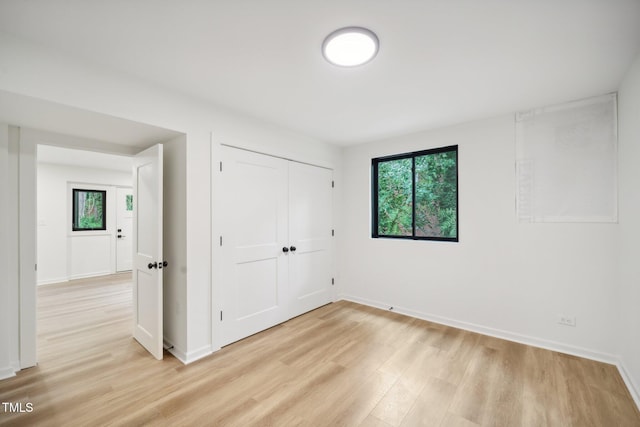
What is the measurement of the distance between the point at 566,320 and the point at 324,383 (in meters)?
2.42

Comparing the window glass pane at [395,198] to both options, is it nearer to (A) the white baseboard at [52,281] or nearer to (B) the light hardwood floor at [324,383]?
(B) the light hardwood floor at [324,383]

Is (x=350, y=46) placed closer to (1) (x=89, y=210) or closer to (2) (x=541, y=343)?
(2) (x=541, y=343)

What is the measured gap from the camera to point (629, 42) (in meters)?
1.74

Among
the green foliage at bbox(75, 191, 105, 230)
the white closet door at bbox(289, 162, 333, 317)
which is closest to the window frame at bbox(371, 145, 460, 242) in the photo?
the white closet door at bbox(289, 162, 333, 317)

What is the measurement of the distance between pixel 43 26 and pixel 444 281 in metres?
4.12

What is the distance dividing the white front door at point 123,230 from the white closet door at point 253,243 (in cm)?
535

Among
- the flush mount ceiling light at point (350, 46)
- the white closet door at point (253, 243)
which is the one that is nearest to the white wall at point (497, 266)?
the white closet door at point (253, 243)

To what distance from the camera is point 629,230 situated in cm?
213

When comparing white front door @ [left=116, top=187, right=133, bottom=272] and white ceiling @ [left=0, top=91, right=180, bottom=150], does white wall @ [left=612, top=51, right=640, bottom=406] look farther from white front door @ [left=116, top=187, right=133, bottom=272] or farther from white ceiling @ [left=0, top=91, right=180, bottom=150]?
white front door @ [left=116, top=187, right=133, bottom=272]

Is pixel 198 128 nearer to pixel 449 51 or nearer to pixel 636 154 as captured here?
pixel 449 51

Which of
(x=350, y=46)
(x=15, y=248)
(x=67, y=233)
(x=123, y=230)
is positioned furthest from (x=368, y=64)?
(x=123, y=230)

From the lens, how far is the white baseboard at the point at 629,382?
1.91 metres

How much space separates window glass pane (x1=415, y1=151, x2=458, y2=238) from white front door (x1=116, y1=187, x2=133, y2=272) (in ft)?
22.4

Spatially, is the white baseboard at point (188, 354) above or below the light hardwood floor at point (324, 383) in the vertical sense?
above
